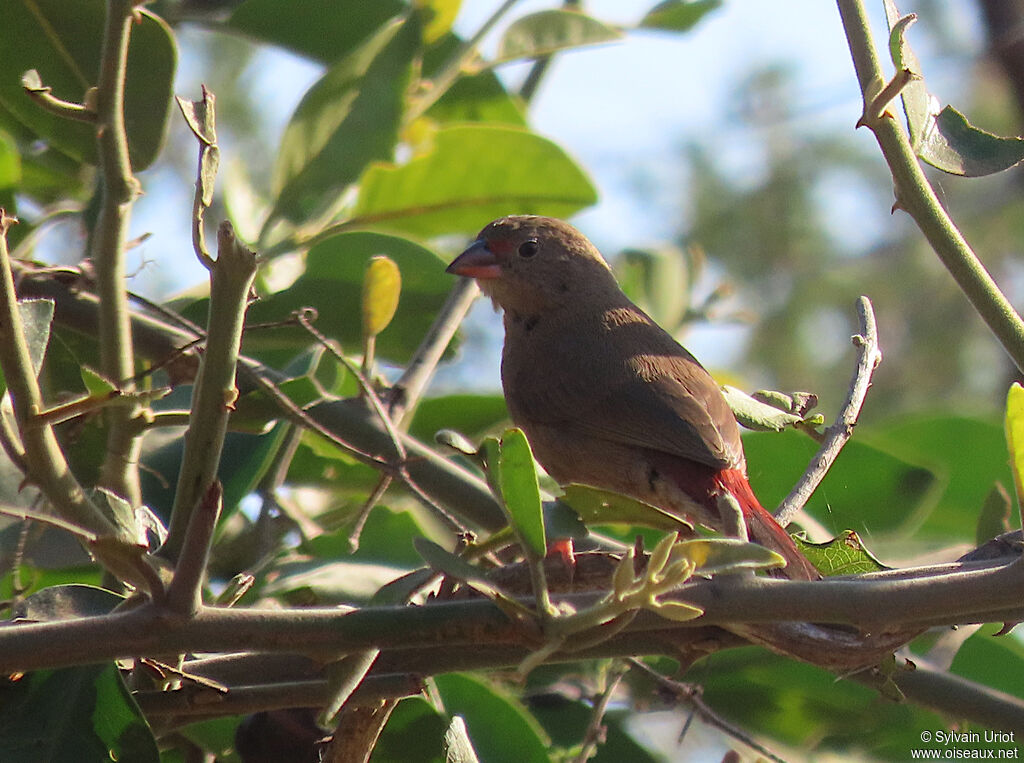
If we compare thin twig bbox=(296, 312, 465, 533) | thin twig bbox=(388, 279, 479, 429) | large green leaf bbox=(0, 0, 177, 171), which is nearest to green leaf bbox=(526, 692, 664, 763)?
Answer: thin twig bbox=(296, 312, 465, 533)

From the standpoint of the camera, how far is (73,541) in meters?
2.26

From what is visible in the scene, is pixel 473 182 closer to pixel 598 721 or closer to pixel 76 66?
pixel 76 66

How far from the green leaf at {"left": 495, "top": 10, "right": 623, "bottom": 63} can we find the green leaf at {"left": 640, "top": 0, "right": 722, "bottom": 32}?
223 millimetres

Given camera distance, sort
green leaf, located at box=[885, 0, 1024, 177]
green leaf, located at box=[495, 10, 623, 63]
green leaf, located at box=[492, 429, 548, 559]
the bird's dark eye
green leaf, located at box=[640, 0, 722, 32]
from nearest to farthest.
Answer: green leaf, located at box=[492, 429, 548, 559] → green leaf, located at box=[885, 0, 1024, 177] → green leaf, located at box=[495, 10, 623, 63] → green leaf, located at box=[640, 0, 722, 32] → the bird's dark eye

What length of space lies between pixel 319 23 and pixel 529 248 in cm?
109

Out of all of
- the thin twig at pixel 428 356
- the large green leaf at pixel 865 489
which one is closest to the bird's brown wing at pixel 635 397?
the large green leaf at pixel 865 489

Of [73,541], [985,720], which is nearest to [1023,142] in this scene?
[985,720]

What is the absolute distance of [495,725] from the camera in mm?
2217

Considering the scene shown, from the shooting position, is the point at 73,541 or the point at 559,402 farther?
the point at 559,402

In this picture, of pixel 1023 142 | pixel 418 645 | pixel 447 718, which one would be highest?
pixel 1023 142

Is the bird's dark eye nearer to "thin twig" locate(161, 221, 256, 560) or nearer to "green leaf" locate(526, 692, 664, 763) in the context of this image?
"green leaf" locate(526, 692, 664, 763)

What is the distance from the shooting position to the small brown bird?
9.68ft

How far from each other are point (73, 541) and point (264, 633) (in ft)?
3.29

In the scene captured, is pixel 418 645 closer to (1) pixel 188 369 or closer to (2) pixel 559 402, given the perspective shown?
(1) pixel 188 369
